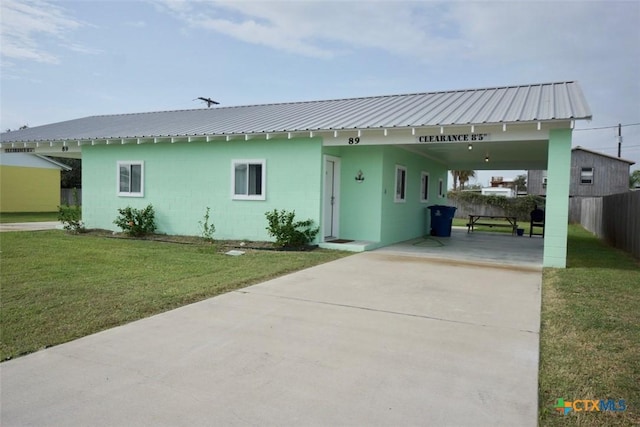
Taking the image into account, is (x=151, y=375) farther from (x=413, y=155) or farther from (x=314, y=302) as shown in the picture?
(x=413, y=155)

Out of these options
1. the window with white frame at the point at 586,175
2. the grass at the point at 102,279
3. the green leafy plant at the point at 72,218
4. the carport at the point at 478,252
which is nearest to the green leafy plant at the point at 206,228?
the grass at the point at 102,279

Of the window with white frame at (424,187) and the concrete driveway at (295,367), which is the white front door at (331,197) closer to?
the window with white frame at (424,187)

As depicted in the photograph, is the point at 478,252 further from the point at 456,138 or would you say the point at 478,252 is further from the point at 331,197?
the point at 331,197

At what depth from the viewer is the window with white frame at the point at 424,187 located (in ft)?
52.6

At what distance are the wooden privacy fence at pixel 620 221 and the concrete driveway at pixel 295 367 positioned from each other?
751cm

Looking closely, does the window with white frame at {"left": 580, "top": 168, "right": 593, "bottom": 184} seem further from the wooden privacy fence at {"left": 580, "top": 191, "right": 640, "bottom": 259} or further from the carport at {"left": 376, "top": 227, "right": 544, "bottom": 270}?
the carport at {"left": 376, "top": 227, "right": 544, "bottom": 270}

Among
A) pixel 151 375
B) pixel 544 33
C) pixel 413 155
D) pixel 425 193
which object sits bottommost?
pixel 151 375

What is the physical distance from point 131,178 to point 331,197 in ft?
22.2

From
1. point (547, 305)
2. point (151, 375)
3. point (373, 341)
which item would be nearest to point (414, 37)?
point (547, 305)

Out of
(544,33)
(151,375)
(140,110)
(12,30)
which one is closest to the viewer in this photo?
(151,375)

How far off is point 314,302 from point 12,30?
11730mm

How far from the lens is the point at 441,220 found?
642 inches

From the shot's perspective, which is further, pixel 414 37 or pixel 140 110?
pixel 140 110

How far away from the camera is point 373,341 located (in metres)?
4.34
